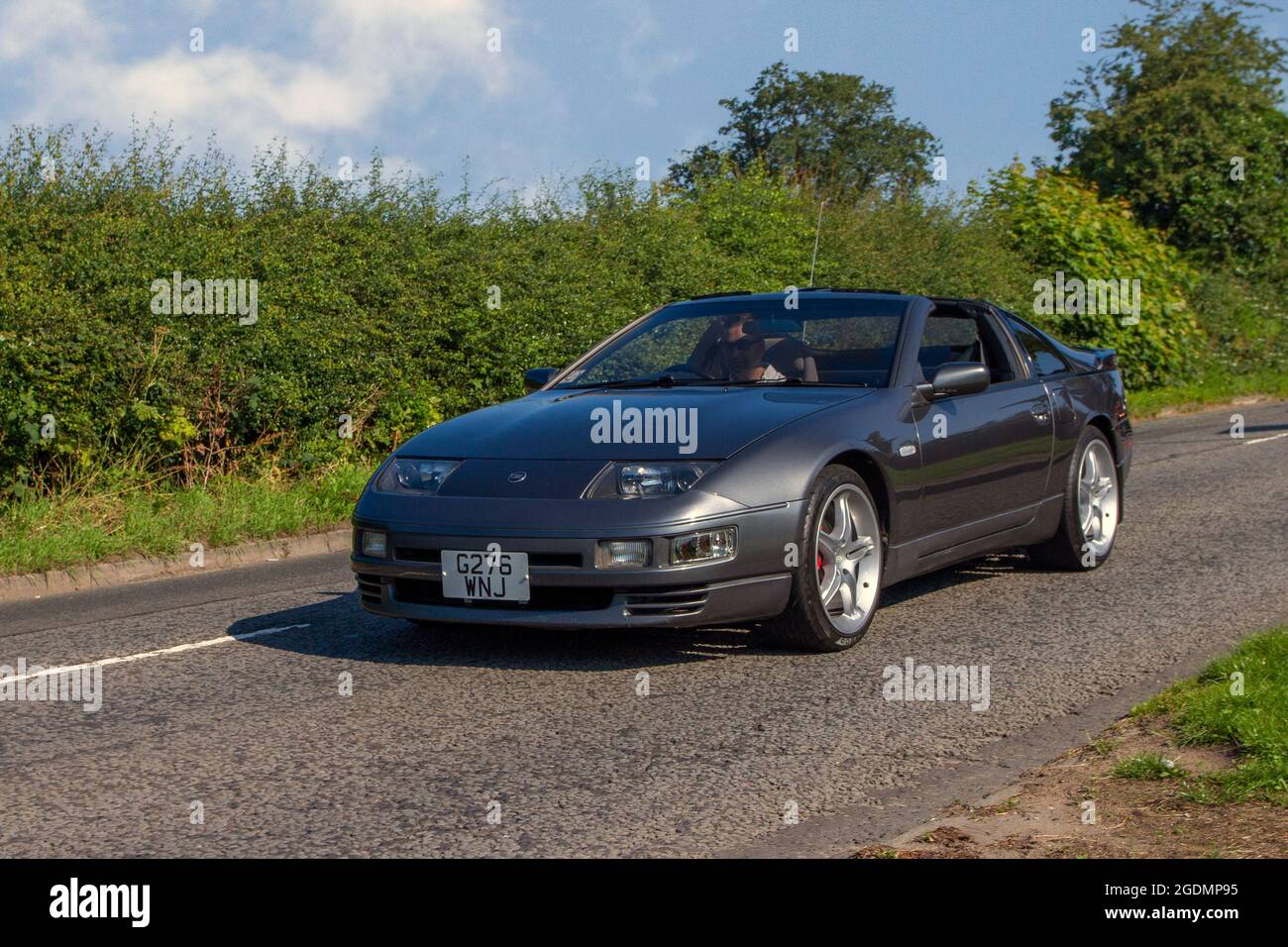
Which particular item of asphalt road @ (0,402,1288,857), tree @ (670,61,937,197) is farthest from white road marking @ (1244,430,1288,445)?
tree @ (670,61,937,197)

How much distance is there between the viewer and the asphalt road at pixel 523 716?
4.36 meters

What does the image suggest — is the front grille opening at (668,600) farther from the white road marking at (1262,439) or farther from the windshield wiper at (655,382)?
the white road marking at (1262,439)

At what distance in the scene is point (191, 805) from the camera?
4527mm

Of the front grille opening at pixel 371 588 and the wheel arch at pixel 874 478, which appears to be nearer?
the front grille opening at pixel 371 588

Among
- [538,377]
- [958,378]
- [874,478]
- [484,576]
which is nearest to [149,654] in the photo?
[484,576]

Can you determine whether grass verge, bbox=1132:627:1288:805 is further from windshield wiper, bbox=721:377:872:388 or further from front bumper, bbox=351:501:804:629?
windshield wiper, bbox=721:377:872:388

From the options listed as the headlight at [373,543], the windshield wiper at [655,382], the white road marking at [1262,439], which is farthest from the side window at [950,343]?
the white road marking at [1262,439]

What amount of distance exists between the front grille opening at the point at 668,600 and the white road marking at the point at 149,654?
2286mm

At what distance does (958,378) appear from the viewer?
707 cm

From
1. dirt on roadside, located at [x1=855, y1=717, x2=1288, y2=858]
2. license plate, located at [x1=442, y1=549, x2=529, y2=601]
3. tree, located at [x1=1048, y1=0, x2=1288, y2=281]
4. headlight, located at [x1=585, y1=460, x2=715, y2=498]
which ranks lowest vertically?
dirt on roadside, located at [x1=855, y1=717, x2=1288, y2=858]

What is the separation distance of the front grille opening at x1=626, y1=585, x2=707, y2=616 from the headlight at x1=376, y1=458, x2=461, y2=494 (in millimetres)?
1000

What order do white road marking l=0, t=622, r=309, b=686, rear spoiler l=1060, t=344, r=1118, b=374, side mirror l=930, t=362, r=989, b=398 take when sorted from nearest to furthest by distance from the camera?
white road marking l=0, t=622, r=309, b=686 < side mirror l=930, t=362, r=989, b=398 < rear spoiler l=1060, t=344, r=1118, b=374

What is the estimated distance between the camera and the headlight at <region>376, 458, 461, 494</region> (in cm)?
641

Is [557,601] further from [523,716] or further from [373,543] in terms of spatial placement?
[373,543]
